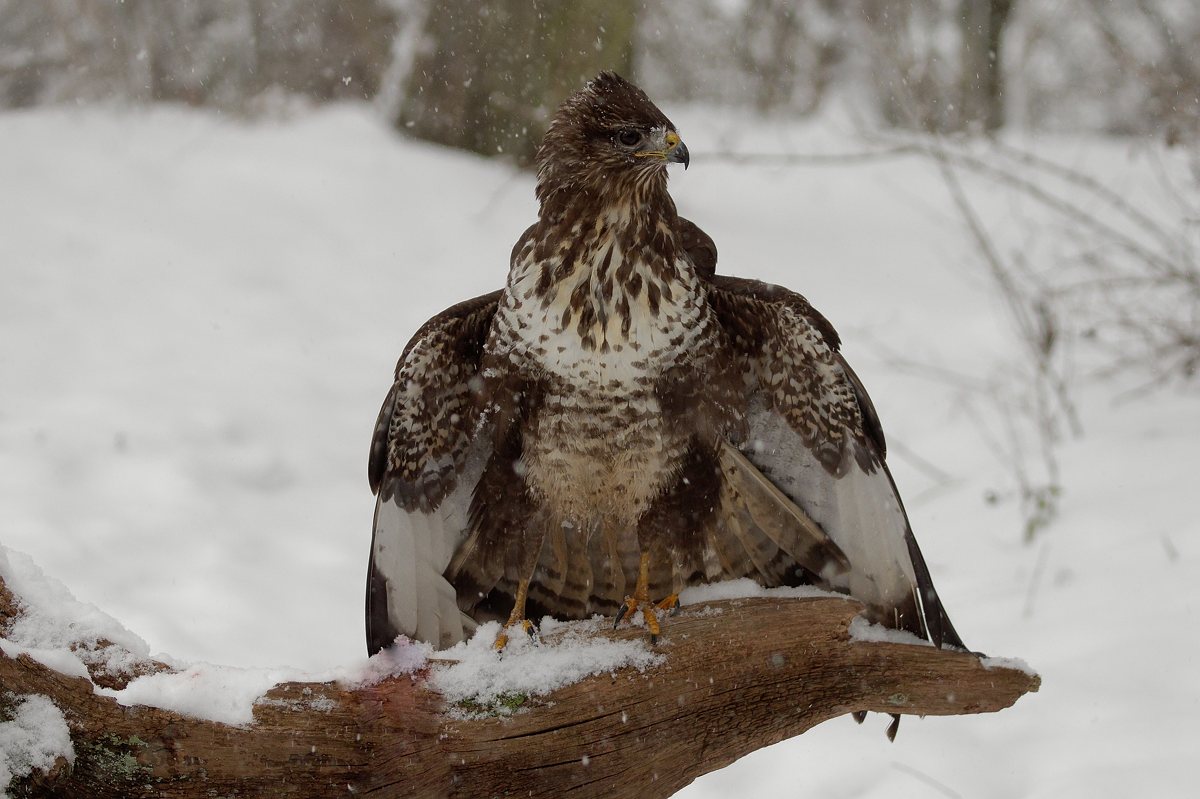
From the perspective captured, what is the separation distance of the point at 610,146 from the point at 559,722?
170 centimetres

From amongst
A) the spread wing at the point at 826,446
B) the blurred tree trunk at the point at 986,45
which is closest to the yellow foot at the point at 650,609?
the spread wing at the point at 826,446

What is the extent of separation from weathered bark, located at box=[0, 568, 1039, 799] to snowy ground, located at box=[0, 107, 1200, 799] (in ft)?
3.96

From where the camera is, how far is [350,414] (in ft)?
24.8

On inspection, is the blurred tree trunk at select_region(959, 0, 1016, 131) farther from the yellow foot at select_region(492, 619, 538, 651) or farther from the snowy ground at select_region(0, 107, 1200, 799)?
the yellow foot at select_region(492, 619, 538, 651)

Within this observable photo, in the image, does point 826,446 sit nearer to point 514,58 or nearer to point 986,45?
point 514,58

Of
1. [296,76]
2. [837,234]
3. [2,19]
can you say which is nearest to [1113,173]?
[837,234]

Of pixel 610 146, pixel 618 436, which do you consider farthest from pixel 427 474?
pixel 610 146

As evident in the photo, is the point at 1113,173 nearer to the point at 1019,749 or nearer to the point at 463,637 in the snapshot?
the point at 1019,749

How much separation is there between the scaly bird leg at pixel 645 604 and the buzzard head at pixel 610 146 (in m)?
1.20

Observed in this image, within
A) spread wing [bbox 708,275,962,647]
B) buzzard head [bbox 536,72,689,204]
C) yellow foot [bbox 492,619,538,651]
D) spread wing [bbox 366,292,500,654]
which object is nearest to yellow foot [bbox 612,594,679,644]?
yellow foot [bbox 492,619,538,651]

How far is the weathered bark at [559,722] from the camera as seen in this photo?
2834 mm

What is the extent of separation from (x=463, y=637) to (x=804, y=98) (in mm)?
13877

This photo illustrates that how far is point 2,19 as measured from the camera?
13.9 m

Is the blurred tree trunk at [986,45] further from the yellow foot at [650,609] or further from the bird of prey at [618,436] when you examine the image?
the yellow foot at [650,609]
